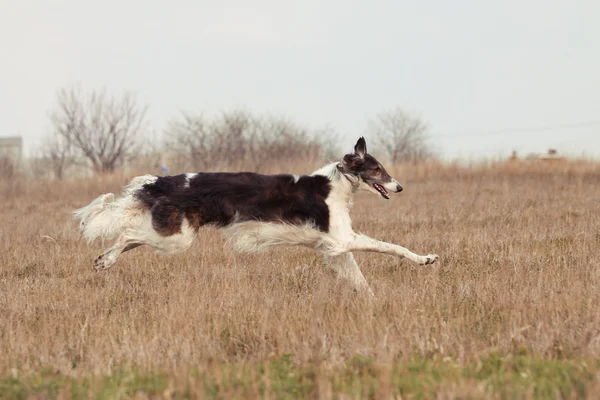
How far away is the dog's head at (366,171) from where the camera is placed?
281 inches

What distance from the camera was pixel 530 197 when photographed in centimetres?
1521

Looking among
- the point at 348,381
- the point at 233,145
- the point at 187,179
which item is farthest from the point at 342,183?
the point at 233,145

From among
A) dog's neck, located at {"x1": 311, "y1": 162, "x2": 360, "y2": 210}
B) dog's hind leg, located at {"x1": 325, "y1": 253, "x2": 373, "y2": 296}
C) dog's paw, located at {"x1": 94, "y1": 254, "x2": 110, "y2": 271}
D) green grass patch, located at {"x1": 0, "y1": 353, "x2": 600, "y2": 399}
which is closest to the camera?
green grass patch, located at {"x1": 0, "y1": 353, "x2": 600, "y2": 399}

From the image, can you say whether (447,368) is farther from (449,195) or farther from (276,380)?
(449,195)

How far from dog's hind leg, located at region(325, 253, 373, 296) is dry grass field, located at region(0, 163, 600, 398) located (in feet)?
0.50

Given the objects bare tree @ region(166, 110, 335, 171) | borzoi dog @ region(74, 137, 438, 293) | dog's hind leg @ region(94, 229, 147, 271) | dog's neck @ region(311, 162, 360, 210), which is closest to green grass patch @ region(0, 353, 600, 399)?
borzoi dog @ region(74, 137, 438, 293)

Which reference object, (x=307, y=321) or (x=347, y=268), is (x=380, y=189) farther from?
(x=307, y=321)

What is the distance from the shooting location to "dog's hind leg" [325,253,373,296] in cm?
663

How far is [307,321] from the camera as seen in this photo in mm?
5078

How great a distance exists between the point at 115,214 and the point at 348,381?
4428 millimetres

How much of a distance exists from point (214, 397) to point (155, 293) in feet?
10.8

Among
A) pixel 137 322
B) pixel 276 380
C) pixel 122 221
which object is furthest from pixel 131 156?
pixel 276 380

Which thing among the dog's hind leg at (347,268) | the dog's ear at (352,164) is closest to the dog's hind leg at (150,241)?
the dog's hind leg at (347,268)

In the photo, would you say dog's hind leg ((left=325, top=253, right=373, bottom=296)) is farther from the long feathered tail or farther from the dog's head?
the long feathered tail
